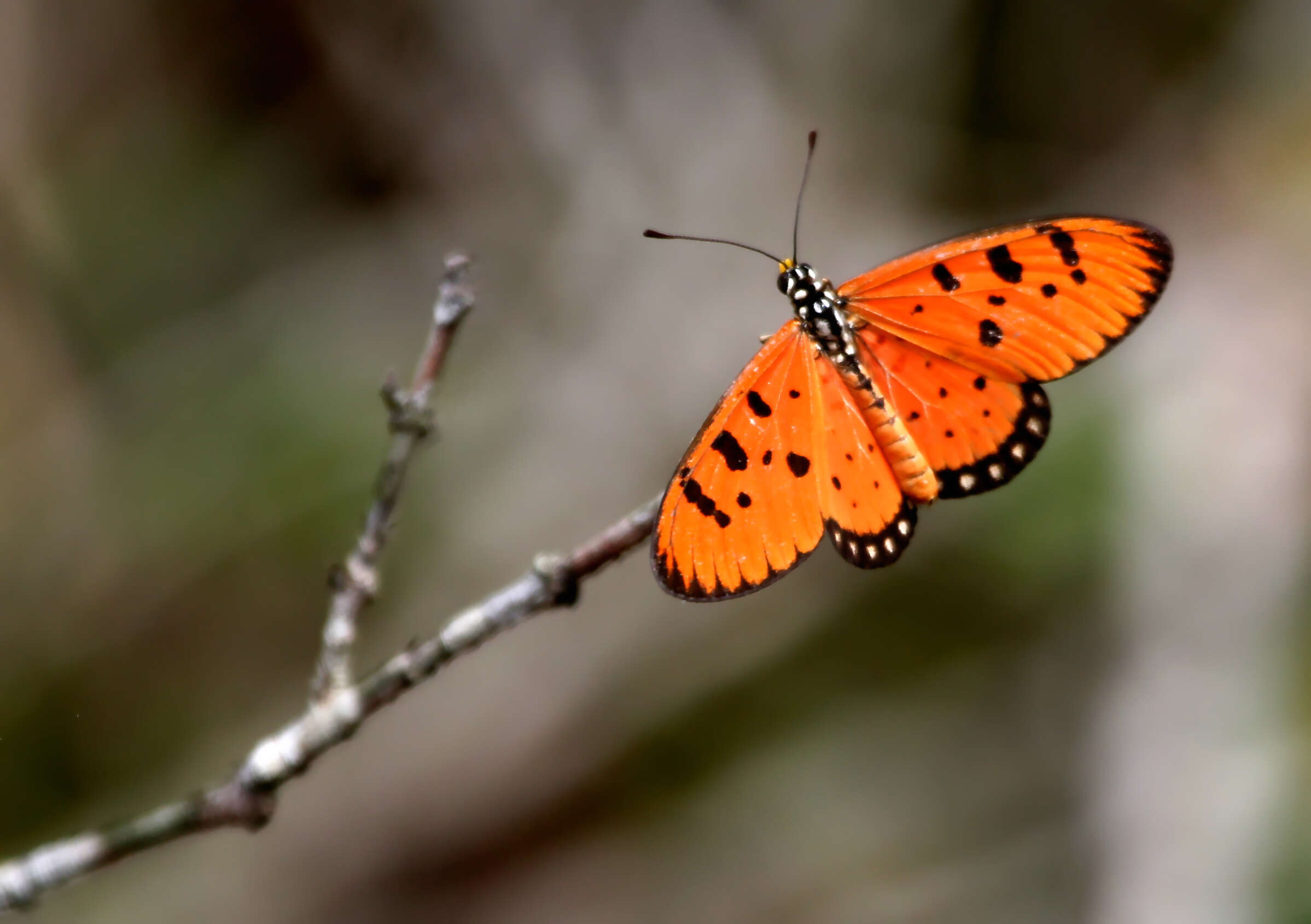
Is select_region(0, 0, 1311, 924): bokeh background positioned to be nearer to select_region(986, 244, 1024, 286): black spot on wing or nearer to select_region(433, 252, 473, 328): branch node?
select_region(986, 244, 1024, 286): black spot on wing

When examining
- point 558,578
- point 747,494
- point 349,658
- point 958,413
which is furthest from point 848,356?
point 349,658

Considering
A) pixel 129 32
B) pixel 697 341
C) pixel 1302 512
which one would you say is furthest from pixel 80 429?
pixel 1302 512

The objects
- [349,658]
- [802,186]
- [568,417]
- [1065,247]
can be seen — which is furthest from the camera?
[568,417]

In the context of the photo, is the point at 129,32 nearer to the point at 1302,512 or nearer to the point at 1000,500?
the point at 1000,500

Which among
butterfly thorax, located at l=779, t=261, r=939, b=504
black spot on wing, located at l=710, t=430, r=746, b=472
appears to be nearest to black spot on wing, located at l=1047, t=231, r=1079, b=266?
butterfly thorax, located at l=779, t=261, r=939, b=504

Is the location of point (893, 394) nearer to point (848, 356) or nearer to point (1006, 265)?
point (848, 356)
